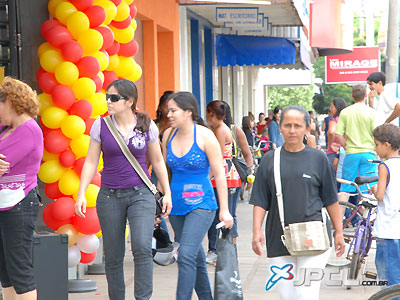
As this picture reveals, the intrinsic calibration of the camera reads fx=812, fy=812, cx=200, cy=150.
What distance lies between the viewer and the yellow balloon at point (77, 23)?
720 centimetres

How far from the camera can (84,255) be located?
25.0 ft

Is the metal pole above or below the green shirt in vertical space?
above

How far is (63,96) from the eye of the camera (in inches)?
281

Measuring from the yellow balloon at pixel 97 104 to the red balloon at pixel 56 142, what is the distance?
361 mm

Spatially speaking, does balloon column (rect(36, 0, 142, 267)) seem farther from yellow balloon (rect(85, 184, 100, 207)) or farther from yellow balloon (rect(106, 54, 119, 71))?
yellow balloon (rect(106, 54, 119, 71))

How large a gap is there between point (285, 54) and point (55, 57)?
1093 centimetres

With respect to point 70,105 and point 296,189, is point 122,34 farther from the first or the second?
point 296,189

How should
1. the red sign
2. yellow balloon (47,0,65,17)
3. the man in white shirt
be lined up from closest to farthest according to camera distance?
1. yellow balloon (47,0,65,17)
2. the man in white shirt
3. the red sign

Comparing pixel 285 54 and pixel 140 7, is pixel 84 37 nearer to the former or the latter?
pixel 140 7

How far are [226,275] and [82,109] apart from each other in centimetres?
235

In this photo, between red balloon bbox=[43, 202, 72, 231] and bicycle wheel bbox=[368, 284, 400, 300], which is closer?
bicycle wheel bbox=[368, 284, 400, 300]

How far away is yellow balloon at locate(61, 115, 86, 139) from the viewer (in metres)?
7.10

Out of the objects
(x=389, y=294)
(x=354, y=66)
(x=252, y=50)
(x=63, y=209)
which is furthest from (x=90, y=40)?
(x=354, y=66)
